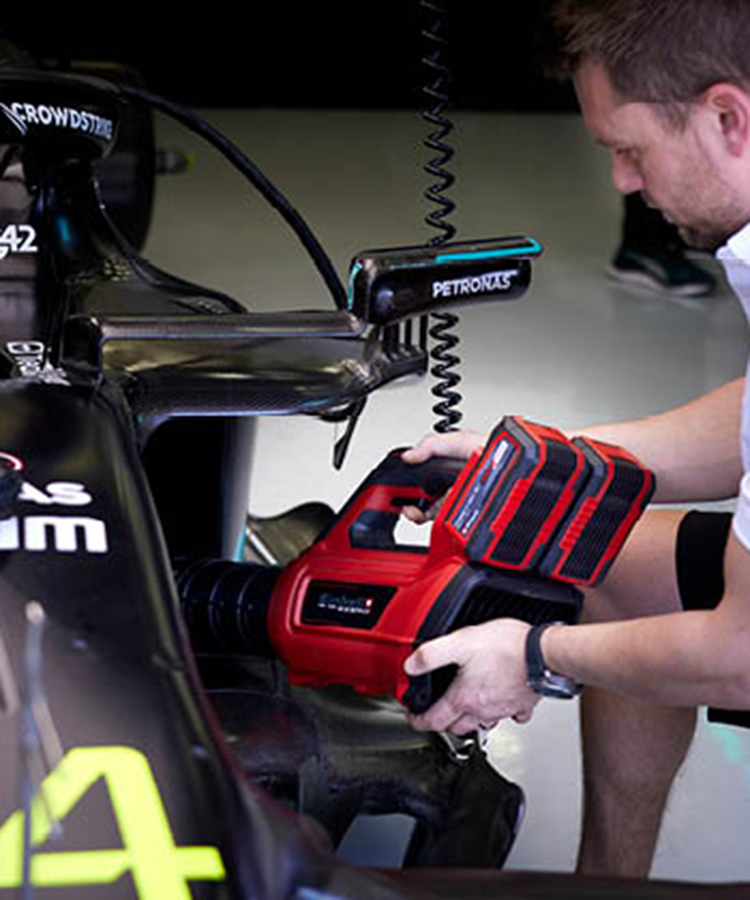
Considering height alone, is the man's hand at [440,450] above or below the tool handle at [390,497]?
above

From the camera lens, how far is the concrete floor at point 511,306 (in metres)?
2.10

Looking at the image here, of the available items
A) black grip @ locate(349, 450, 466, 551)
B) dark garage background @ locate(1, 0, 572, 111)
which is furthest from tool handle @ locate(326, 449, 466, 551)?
dark garage background @ locate(1, 0, 572, 111)

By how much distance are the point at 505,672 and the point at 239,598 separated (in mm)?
329

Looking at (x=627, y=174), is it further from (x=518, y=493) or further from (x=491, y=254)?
(x=518, y=493)

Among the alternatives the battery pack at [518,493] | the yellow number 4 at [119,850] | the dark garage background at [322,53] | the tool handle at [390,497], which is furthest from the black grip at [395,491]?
the dark garage background at [322,53]

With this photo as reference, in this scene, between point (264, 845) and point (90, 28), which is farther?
point (90, 28)

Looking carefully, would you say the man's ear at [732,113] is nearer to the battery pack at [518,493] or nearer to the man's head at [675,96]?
the man's head at [675,96]

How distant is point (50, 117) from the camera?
1799mm

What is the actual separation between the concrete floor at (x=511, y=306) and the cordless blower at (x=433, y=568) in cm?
50

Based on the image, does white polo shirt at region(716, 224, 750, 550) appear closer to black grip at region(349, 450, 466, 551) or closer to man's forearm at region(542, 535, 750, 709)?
man's forearm at region(542, 535, 750, 709)

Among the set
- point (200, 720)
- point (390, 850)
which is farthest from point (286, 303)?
point (200, 720)

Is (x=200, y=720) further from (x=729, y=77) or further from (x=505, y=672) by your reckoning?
(x=729, y=77)

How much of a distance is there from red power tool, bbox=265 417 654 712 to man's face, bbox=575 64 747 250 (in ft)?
0.72

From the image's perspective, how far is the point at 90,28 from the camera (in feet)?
21.9
